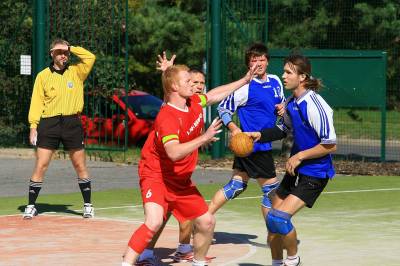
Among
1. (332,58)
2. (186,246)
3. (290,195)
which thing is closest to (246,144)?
(290,195)

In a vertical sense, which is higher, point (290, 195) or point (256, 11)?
point (256, 11)

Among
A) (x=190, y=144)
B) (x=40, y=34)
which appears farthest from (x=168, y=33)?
(x=190, y=144)

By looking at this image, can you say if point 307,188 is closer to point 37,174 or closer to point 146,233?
point 146,233

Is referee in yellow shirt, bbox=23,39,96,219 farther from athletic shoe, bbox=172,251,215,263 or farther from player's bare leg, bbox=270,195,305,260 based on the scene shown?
player's bare leg, bbox=270,195,305,260

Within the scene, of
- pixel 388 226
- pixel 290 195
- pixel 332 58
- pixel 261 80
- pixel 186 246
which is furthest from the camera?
pixel 332 58

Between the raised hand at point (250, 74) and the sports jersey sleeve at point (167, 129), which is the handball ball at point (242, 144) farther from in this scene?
the sports jersey sleeve at point (167, 129)

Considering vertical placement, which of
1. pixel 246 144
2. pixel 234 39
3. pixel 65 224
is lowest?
pixel 65 224

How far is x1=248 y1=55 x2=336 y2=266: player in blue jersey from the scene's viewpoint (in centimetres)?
973

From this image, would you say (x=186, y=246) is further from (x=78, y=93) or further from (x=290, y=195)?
(x=78, y=93)

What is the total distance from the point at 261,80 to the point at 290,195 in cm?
245

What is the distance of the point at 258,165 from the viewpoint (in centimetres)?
1198

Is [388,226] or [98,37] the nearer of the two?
[388,226]

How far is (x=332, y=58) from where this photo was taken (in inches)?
869

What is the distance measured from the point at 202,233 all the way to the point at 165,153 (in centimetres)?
80
